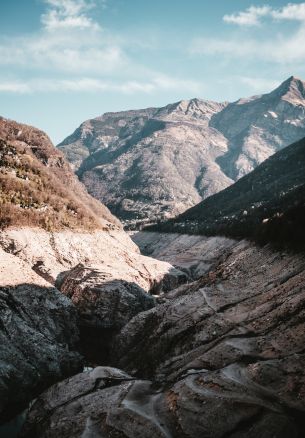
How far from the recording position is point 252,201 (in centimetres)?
14900

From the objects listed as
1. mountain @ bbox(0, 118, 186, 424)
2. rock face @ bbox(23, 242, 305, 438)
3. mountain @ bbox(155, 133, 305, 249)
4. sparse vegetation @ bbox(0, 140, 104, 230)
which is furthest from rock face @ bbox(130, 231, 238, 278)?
rock face @ bbox(23, 242, 305, 438)

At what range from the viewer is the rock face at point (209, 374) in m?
A: 14.7

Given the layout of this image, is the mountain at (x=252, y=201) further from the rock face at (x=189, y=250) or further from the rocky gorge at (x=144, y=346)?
the rocky gorge at (x=144, y=346)

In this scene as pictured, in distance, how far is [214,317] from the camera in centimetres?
2373

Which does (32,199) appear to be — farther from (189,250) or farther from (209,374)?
(189,250)

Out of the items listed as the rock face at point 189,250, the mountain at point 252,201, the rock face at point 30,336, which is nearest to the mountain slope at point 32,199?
the rock face at point 30,336

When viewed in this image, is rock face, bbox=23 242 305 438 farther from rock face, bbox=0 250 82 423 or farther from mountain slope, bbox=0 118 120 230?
mountain slope, bbox=0 118 120 230

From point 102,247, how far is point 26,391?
3365 cm

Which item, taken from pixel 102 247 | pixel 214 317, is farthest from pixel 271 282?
pixel 102 247

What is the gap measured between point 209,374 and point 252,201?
13622 centimetres

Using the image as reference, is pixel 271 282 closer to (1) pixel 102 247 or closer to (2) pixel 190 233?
(1) pixel 102 247

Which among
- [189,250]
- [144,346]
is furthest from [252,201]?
[144,346]

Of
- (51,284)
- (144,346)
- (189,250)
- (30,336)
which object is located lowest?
(189,250)

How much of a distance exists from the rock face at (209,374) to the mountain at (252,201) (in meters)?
52.6
